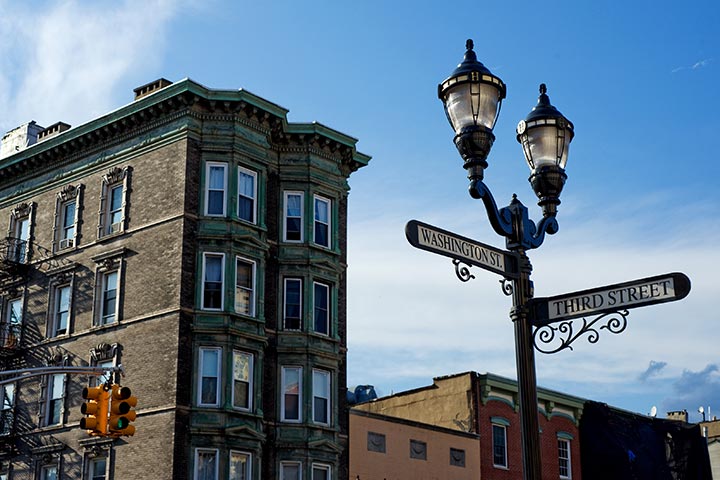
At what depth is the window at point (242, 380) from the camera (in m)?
38.2

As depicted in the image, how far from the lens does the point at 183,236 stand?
38.3 m

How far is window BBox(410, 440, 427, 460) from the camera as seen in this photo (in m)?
44.1

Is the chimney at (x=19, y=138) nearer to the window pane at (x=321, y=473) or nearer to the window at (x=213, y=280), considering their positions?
the window at (x=213, y=280)

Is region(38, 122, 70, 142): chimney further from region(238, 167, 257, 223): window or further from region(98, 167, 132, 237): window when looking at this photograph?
region(238, 167, 257, 223): window

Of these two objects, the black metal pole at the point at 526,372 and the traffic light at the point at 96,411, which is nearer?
the black metal pole at the point at 526,372

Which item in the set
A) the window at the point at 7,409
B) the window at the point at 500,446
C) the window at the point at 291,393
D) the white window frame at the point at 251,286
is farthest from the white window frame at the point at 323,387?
the window at the point at 7,409

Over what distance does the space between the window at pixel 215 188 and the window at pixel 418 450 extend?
12915mm

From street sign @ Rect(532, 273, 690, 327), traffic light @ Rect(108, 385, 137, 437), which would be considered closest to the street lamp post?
street sign @ Rect(532, 273, 690, 327)

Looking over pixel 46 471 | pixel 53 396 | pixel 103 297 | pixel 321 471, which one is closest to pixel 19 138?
pixel 103 297

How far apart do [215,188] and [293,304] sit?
545 centimetres

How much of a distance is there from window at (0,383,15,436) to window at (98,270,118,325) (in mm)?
6310

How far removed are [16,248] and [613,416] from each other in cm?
2942

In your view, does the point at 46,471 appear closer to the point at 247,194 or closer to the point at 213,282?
the point at 213,282

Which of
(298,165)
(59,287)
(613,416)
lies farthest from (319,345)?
(613,416)
